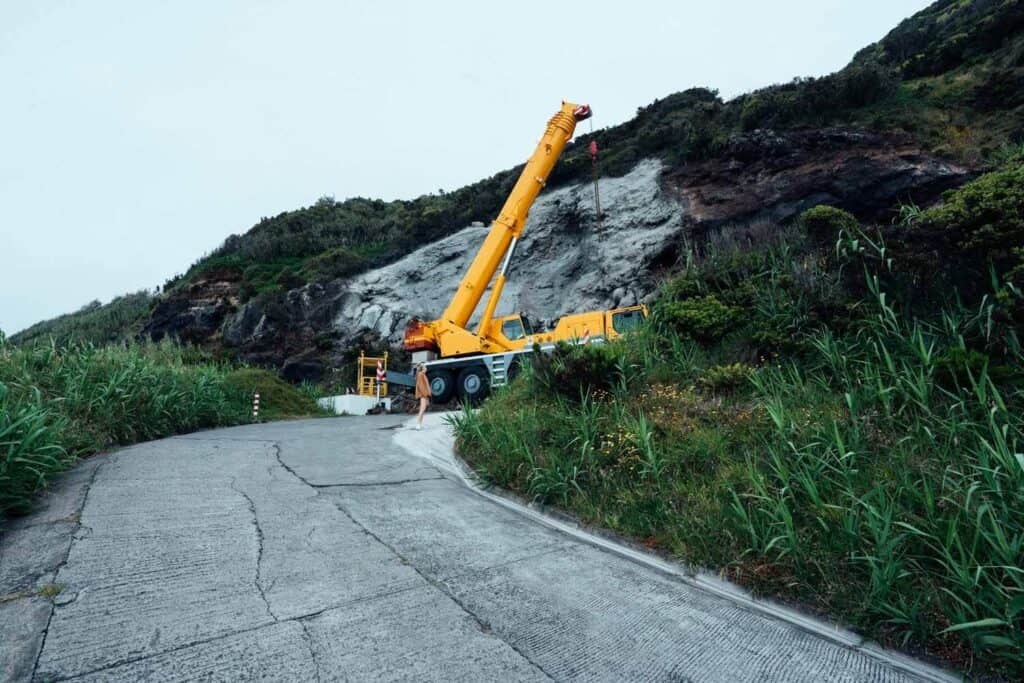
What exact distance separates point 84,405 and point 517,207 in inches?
429

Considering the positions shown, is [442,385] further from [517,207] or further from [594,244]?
[594,244]

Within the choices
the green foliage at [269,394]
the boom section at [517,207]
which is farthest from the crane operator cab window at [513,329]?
the green foliage at [269,394]

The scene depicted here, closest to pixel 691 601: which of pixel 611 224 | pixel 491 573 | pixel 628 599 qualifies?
pixel 628 599

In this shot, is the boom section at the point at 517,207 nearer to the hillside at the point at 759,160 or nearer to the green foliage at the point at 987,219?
the hillside at the point at 759,160

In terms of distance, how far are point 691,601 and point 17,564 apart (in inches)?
156

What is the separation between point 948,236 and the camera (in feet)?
14.7

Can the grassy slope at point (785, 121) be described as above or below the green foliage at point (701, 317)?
above

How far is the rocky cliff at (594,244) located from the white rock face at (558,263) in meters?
0.06

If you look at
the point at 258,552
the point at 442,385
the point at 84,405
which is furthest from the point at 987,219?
the point at 442,385

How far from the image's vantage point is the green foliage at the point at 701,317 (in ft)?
20.6

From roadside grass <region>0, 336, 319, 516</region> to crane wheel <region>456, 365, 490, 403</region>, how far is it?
17.4 feet

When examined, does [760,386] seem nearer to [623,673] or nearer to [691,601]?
[691,601]

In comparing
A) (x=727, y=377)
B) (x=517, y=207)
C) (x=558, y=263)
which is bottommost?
(x=727, y=377)

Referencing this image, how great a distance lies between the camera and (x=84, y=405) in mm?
6570
